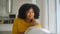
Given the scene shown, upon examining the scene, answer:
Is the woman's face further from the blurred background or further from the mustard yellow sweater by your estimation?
the blurred background

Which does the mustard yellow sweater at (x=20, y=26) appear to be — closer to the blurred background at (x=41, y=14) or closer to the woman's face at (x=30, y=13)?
the woman's face at (x=30, y=13)

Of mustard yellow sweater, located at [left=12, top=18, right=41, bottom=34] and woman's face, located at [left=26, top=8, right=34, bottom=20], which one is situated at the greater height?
woman's face, located at [left=26, top=8, right=34, bottom=20]

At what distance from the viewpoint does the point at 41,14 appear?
6.48 feet

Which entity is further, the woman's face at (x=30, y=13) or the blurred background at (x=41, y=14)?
the blurred background at (x=41, y=14)

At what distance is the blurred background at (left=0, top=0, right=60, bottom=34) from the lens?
1805mm

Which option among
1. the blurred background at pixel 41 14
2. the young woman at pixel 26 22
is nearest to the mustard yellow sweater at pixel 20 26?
the young woman at pixel 26 22

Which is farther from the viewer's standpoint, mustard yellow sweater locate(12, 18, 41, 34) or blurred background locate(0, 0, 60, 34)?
blurred background locate(0, 0, 60, 34)

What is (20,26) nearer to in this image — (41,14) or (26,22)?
(26,22)

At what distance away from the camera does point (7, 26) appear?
1.99 m

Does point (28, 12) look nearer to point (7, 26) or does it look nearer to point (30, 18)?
point (30, 18)

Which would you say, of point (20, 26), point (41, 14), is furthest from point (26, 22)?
point (41, 14)

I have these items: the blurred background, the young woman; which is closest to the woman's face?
the young woman

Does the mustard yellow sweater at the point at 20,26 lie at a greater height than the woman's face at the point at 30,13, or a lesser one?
lesser

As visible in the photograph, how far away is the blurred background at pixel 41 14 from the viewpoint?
1.80 m
